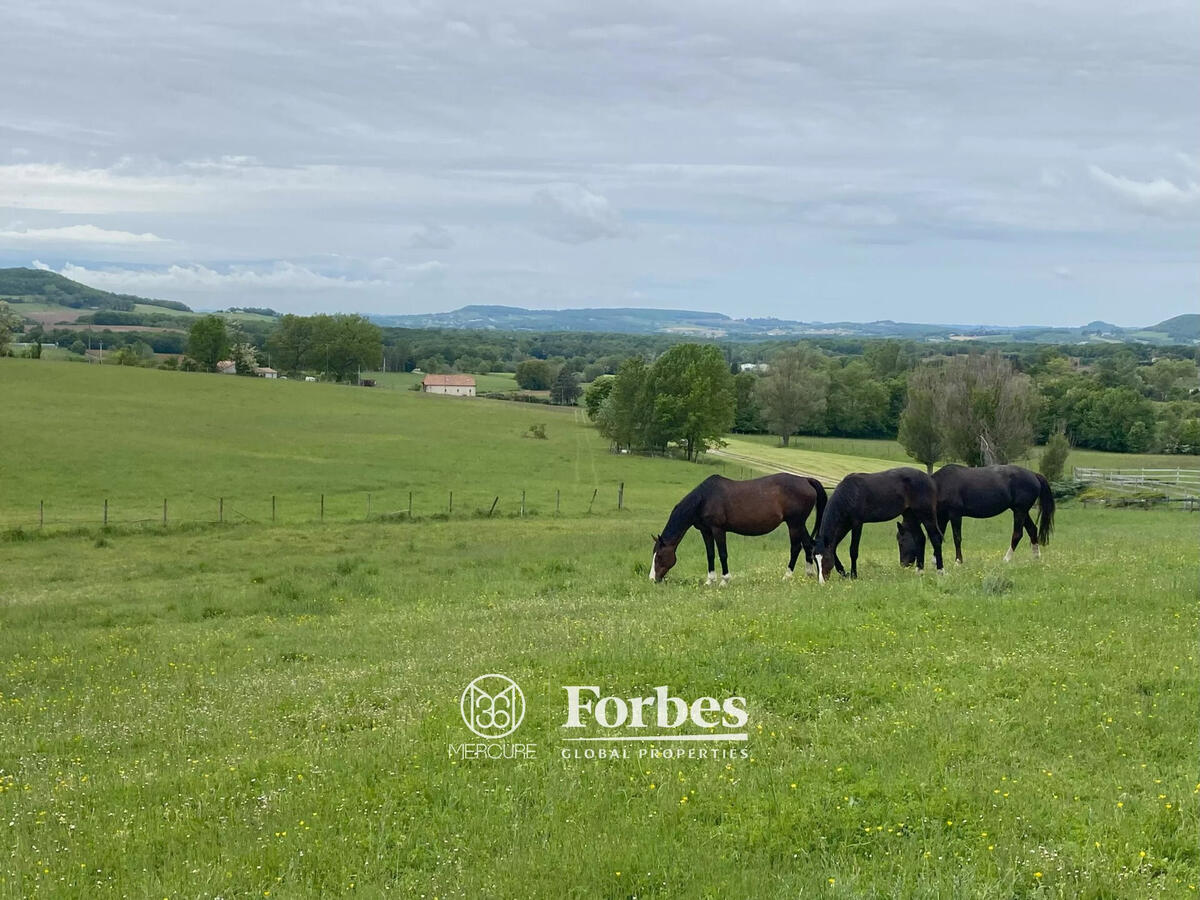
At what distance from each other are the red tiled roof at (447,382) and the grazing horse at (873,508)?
373 feet

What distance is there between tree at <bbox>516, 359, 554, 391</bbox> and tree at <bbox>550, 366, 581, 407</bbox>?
567 inches

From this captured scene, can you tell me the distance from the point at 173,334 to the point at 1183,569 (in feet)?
582

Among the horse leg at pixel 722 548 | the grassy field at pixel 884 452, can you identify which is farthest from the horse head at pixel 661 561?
the grassy field at pixel 884 452

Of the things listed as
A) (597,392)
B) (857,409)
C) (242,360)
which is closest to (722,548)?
(597,392)

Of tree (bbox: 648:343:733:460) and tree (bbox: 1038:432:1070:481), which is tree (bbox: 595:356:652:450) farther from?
tree (bbox: 1038:432:1070:481)

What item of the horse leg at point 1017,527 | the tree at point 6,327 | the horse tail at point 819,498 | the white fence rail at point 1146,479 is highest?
the tree at point 6,327

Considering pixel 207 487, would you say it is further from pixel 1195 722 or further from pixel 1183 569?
pixel 1195 722

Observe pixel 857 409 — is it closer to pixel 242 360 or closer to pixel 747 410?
pixel 747 410

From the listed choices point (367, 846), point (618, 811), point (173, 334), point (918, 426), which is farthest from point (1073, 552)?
point (173, 334)

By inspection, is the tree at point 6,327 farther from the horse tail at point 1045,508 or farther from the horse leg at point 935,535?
the horse tail at point 1045,508

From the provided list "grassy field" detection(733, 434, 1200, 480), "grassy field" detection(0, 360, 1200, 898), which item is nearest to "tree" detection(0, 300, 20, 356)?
"grassy field" detection(733, 434, 1200, 480)

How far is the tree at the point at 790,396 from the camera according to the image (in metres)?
87.2

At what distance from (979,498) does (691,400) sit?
5292 centimetres

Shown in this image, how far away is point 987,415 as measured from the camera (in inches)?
2210
